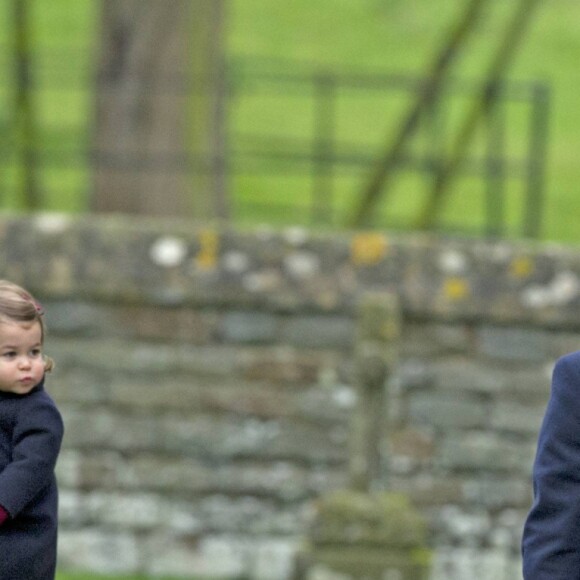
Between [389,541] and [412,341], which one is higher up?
[412,341]

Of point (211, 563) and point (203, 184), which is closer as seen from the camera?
point (211, 563)

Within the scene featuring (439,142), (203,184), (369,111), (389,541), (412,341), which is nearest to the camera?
(389,541)

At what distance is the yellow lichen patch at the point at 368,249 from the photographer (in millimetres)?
7406

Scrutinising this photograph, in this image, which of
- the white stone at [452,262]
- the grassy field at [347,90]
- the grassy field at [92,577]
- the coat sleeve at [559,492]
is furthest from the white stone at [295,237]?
the coat sleeve at [559,492]

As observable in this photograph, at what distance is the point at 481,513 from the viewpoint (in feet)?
25.5

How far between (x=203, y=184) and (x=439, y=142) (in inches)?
202

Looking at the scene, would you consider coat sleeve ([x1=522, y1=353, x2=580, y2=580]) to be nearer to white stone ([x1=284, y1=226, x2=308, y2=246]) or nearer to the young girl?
the young girl

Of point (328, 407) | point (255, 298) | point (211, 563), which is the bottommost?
point (211, 563)

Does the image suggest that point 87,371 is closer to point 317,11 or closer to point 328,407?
point 328,407

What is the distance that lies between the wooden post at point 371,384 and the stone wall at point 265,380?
0.34 metres

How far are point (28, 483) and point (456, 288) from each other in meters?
4.34

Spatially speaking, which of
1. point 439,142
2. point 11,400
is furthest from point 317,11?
point 11,400

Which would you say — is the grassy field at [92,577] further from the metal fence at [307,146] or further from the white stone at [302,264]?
the metal fence at [307,146]

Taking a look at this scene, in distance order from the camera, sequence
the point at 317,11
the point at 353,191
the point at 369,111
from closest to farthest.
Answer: the point at 353,191 < the point at 369,111 < the point at 317,11
